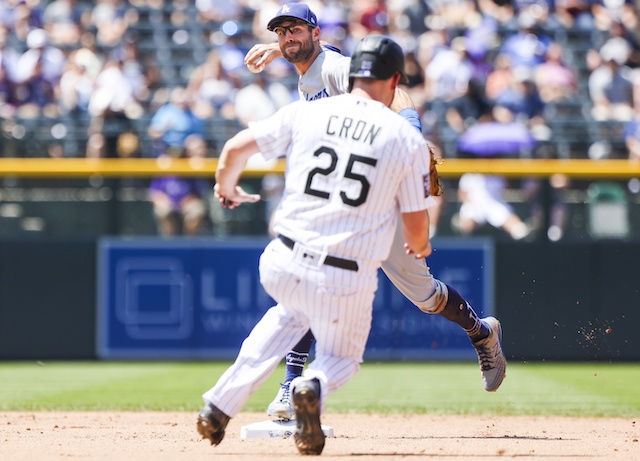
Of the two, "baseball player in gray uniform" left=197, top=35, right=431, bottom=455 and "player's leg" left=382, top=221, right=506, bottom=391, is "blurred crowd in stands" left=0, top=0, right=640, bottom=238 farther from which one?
"baseball player in gray uniform" left=197, top=35, right=431, bottom=455

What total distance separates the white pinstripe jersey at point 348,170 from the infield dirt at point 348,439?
3.38 feet

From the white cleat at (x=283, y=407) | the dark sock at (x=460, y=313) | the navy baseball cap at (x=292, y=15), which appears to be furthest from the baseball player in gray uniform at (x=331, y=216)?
the dark sock at (x=460, y=313)

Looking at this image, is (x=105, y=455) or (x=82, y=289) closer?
(x=105, y=455)

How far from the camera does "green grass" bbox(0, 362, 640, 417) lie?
8516mm

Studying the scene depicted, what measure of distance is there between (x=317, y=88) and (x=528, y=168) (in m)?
5.72

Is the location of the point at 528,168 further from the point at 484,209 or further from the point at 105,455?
the point at 105,455

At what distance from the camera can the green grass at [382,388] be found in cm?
852

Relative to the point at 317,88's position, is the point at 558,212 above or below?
below

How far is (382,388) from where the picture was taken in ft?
32.4

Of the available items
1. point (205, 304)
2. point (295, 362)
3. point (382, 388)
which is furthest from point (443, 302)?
point (205, 304)

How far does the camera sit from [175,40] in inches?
603

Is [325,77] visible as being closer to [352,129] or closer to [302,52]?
[302,52]

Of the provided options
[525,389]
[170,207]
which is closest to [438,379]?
[525,389]

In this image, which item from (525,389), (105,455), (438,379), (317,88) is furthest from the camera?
(438,379)
